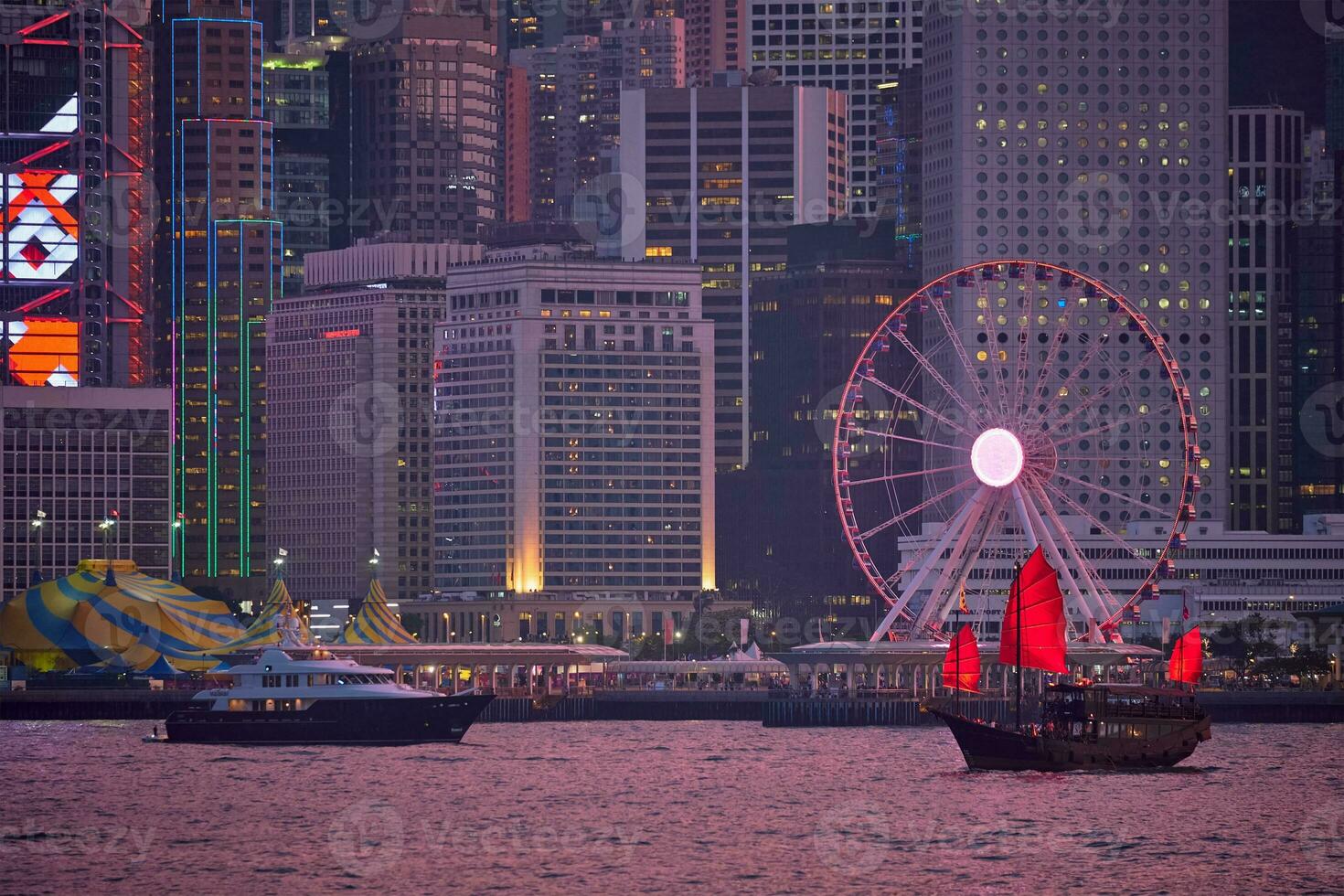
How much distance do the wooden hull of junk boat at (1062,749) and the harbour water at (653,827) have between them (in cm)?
122

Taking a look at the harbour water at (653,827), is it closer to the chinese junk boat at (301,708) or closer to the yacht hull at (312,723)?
the yacht hull at (312,723)

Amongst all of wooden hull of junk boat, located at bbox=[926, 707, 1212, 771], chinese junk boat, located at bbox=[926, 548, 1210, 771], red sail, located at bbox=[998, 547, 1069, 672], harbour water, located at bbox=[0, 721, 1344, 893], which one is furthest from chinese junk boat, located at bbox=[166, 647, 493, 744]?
red sail, located at bbox=[998, 547, 1069, 672]

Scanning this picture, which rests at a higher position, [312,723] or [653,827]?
[312,723]

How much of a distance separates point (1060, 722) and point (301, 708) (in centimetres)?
5004

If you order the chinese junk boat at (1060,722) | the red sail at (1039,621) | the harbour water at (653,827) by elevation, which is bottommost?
the harbour water at (653,827)

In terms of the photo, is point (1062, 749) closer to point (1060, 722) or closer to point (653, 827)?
point (1060, 722)

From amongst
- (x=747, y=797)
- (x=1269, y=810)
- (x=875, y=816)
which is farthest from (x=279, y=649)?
(x=1269, y=810)

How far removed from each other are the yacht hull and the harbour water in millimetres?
1691

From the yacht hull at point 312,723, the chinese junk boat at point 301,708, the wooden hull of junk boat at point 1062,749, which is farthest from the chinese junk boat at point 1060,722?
the chinese junk boat at point 301,708

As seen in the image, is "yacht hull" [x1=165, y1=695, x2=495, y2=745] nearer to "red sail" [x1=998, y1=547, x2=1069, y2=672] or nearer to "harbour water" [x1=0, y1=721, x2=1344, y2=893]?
"harbour water" [x1=0, y1=721, x2=1344, y2=893]

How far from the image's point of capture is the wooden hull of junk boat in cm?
17500


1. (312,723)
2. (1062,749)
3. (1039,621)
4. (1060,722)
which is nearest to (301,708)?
(312,723)

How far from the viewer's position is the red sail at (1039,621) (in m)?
186

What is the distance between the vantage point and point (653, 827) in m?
149
